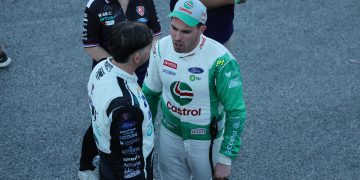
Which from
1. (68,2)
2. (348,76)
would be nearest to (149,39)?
(348,76)

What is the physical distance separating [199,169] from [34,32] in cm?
439

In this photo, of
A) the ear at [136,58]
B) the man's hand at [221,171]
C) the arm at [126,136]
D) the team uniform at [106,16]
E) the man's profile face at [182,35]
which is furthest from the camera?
the team uniform at [106,16]

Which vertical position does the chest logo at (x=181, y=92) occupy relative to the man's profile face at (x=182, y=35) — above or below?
below

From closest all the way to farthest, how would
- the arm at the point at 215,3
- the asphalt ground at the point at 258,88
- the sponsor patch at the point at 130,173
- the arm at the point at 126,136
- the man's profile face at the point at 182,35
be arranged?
the arm at the point at 126,136, the sponsor patch at the point at 130,173, the man's profile face at the point at 182,35, the arm at the point at 215,3, the asphalt ground at the point at 258,88

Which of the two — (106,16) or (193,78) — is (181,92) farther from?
(106,16)

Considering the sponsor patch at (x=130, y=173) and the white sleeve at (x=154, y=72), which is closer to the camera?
the sponsor patch at (x=130, y=173)

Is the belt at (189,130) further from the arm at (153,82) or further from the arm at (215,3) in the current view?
the arm at (215,3)

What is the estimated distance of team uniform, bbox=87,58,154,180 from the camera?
2928 millimetres

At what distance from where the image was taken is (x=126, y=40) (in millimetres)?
2959

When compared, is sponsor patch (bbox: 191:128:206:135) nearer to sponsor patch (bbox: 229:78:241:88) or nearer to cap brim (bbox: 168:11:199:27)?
sponsor patch (bbox: 229:78:241:88)

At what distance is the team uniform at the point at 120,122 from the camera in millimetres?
2928

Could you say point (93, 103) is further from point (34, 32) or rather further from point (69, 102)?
point (34, 32)

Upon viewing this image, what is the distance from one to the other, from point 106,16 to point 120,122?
4.88 ft

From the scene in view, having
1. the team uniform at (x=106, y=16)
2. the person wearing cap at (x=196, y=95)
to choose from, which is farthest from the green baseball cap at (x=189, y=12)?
the team uniform at (x=106, y=16)
